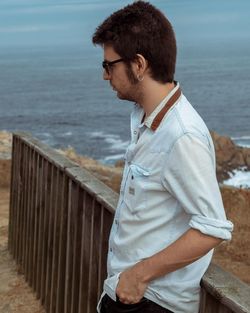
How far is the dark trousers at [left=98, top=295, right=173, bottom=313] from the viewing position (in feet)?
7.95

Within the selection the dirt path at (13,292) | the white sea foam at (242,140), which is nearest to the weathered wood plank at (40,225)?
the dirt path at (13,292)

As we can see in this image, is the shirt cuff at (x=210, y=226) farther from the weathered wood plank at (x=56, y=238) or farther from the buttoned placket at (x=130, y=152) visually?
the weathered wood plank at (x=56, y=238)

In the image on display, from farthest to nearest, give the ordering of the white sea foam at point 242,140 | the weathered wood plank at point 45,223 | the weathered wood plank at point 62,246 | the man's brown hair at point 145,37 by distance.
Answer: the white sea foam at point 242,140 < the weathered wood plank at point 45,223 < the weathered wood plank at point 62,246 < the man's brown hair at point 145,37

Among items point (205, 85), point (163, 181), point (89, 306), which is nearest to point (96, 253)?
point (89, 306)

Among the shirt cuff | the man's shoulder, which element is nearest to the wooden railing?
the shirt cuff

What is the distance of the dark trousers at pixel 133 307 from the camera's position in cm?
242

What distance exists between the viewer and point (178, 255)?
223 cm

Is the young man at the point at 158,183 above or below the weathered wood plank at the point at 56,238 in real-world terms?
above

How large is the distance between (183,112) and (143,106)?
7.1 inches

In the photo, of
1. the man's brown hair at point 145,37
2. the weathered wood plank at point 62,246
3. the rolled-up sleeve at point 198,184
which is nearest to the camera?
the rolled-up sleeve at point 198,184

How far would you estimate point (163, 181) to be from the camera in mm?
2250

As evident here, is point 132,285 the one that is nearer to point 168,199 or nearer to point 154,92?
point 168,199

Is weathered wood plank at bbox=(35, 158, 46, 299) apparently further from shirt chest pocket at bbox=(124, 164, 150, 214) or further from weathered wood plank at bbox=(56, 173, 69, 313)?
shirt chest pocket at bbox=(124, 164, 150, 214)

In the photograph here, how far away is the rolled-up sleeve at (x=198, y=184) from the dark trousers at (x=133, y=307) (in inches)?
16.0
